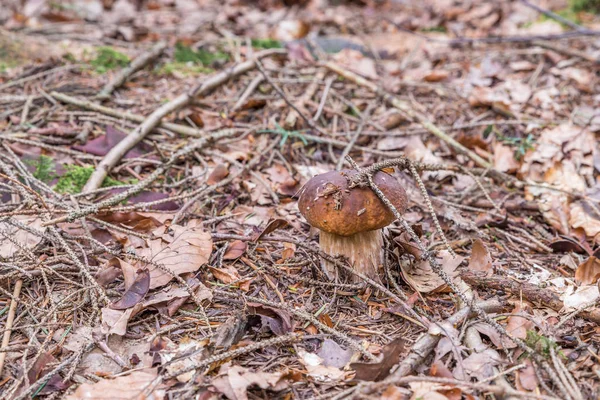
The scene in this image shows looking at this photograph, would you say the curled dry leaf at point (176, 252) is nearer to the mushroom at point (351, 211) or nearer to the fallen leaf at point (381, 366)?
the mushroom at point (351, 211)

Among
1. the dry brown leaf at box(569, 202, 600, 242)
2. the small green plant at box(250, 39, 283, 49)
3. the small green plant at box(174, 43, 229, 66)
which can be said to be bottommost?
the dry brown leaf at box(569, 202, 600, 242)

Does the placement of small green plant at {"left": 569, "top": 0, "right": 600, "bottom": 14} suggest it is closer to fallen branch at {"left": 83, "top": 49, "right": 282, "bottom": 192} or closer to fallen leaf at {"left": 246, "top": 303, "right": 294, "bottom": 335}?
fallen branch at {"left": 83, "top": 49, "right": 282, "bottom": 192}

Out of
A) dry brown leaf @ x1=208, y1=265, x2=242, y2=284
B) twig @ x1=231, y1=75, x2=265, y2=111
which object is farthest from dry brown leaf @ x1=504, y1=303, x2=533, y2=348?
twig @ x1=231, y1=75, x2=265, y2=111

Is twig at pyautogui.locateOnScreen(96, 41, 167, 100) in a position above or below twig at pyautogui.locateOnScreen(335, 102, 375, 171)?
above

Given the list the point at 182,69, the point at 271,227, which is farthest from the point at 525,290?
the point at 182,69

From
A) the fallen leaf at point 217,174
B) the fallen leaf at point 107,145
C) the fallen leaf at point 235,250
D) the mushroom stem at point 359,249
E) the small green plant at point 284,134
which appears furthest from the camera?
the small green plant at point 284,134

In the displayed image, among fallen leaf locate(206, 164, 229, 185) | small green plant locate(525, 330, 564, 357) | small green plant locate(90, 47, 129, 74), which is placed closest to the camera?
small green plant locate(525, 330, 564, 357)

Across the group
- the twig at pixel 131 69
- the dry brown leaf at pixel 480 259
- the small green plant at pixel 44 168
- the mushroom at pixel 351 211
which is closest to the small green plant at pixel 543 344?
the dry brown leaf at pixel 480 259
